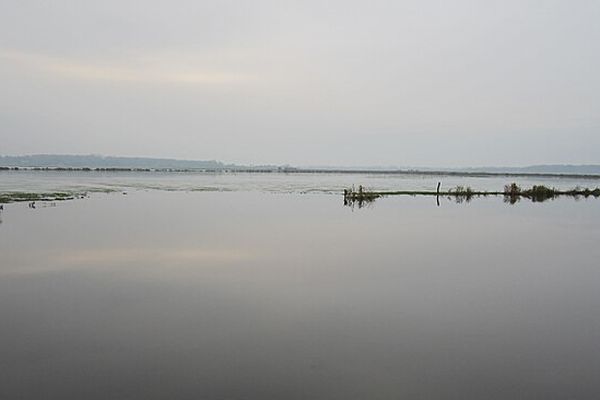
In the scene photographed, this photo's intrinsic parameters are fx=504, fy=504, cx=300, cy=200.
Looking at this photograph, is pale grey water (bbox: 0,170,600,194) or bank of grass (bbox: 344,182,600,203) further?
pale grey water (bbox: 0,170,600,194)

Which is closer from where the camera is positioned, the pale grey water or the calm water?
the calm water

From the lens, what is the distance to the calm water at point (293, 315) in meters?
6.32

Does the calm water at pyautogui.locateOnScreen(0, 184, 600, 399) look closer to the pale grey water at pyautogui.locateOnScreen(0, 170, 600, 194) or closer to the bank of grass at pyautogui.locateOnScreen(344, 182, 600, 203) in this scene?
the bank of grass at pyautogui.locateOnScreen(344, 182, 600, 203)

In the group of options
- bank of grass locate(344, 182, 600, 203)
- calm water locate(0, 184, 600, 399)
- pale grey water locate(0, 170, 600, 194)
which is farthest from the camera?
pale grey water locate(0, 170, 600, 194)

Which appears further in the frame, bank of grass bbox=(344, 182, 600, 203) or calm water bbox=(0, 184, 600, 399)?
bank of grass bbox=(344, 182, 600, 203)

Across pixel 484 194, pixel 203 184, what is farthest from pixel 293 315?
pixel 203 184

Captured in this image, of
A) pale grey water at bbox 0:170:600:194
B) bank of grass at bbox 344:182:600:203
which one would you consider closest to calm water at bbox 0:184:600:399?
bank of grass at bbox 344:182:600:203

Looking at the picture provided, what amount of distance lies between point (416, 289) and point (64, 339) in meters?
7.09

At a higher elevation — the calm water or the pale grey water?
the pale grey water

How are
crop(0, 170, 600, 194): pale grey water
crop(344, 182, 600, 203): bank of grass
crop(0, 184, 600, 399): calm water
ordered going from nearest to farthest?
crop(0, 184, 600, 399): calm water, crop(344, 182, 600, 203): bank of grass, crop(0, 170, 600, 194): pale grey water

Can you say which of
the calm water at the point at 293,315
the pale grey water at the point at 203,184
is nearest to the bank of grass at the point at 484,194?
the pale grey water at the point at 203,184

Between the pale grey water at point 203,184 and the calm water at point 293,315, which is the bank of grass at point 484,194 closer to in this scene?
the pale grey water at point 203,184

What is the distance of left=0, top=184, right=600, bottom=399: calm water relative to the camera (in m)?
6.32

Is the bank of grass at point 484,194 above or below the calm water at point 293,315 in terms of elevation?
above
